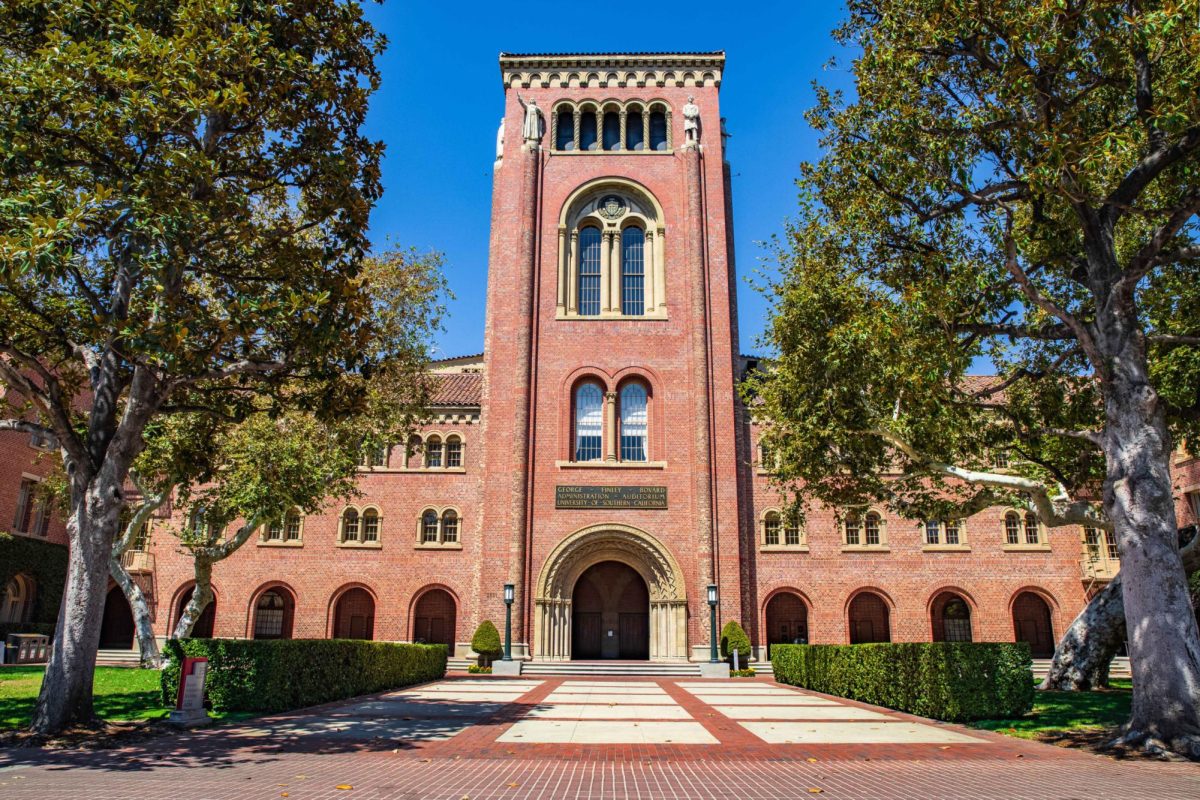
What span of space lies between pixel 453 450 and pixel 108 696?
1904 centimetres

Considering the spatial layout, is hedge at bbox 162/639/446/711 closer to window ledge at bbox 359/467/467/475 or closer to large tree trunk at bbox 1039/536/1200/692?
window ledge at bbox 359/467/467/475

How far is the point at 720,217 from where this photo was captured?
31.0 meters

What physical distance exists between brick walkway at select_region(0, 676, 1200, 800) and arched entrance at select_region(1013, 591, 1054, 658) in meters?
22.2

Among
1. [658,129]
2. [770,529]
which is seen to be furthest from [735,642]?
[658,129]

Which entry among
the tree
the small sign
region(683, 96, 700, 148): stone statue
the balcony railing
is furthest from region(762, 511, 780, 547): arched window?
the balcony railing

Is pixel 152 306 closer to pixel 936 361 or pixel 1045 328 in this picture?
pixel 936 361

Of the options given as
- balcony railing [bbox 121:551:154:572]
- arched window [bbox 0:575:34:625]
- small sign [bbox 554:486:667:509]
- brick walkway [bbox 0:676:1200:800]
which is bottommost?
brick walkway [bbox 0:676:1200:800]

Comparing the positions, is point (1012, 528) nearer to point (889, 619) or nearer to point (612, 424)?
point (889, 619)

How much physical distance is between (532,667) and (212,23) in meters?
20.2

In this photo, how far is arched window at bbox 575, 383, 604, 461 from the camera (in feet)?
96.2

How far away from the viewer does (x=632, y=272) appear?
104 feet

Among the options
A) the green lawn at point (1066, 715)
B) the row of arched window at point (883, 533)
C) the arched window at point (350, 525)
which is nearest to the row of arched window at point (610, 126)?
the row of arched window at point (883, 533)

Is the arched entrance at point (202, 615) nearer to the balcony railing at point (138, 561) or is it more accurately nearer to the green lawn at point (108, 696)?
the balcony railing at point (138, 561)

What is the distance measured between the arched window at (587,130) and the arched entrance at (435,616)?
18.9 m
